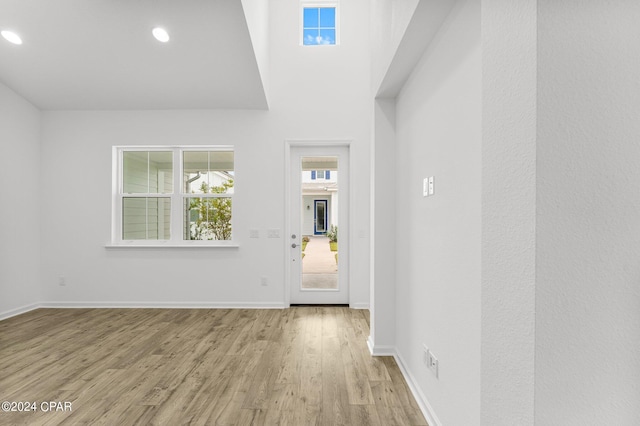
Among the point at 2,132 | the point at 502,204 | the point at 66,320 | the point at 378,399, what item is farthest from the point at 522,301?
the point at 2,132

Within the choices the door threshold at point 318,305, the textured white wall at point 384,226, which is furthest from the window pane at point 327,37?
the door threshold at point 318,305

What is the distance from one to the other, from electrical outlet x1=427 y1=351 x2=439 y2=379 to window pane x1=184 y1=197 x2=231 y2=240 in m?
3.18

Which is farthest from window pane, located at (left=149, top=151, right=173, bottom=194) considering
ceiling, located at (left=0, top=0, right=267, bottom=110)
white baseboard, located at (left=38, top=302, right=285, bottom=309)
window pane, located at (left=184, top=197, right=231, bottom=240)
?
white baseboard, located at (left=38, top=302, right=285, bottom=309)

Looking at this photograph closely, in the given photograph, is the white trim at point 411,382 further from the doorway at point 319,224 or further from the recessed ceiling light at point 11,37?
A: the recessed ceiling light at point 11,37

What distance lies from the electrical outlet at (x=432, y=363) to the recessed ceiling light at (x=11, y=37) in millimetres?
4589

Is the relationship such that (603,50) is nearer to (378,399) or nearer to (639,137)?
(639,137)

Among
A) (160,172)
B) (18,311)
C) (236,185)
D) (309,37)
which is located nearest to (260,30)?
(309,37)

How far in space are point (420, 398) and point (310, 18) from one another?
4.71 meters

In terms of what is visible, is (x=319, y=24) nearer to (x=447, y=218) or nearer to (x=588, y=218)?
(x=447, y=218)

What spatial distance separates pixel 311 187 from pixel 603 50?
3819 millimetres

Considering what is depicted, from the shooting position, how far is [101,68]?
12.1 feet

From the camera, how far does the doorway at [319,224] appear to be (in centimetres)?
450

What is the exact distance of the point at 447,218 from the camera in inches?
68.0

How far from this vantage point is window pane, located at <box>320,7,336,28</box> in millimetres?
4695
